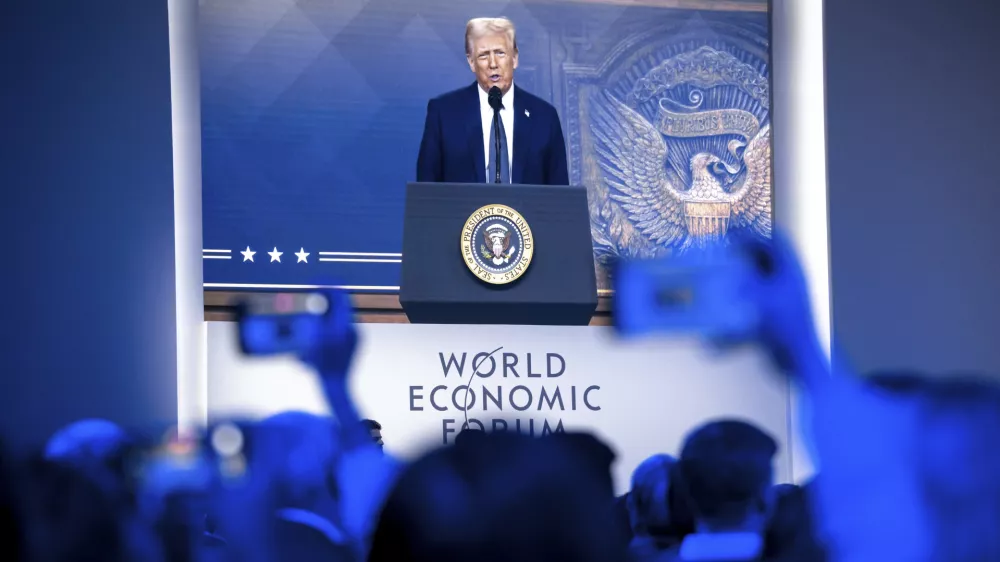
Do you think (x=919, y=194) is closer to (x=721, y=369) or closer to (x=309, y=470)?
(x=721, y=369)

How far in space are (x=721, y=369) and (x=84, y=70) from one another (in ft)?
11.5

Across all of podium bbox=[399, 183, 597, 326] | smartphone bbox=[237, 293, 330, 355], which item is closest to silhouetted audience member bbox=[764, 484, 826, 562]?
smartphone bbox=[237, 293, 330, 355]

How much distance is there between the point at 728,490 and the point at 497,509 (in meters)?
0.69

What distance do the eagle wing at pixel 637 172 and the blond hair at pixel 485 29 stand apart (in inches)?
23.4

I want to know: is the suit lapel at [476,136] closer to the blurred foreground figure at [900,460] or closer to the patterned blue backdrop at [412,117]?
the patterned blue backdrop at [412,117]

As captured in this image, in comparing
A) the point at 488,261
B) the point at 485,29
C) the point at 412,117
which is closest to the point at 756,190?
the point at 485,29

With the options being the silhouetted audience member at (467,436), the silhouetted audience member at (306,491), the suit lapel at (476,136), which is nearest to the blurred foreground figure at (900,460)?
the silhouetted audience member at (467,436)

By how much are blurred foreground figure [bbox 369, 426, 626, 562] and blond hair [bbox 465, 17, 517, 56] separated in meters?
4.98

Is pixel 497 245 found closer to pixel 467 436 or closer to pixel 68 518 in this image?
pixel 68 518

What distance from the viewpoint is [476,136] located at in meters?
5.59

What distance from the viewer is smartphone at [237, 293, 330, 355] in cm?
187

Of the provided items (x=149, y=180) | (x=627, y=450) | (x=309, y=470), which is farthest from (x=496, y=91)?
(x=627, y=450)

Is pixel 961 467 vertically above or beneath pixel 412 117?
beneath

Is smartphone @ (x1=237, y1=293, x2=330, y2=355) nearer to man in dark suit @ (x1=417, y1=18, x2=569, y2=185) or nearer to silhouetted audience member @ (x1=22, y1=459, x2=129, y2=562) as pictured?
silhouetted audience member @ (x1=22, y1=459, x2=129, y2=562)
